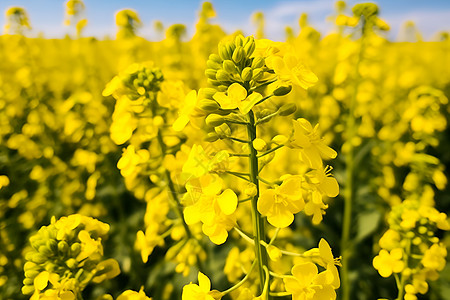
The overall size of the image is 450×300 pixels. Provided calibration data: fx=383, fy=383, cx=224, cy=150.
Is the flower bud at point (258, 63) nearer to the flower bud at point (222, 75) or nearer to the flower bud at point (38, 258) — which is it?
the flower bud at point (222, 75)

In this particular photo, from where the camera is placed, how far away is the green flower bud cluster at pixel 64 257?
5.41 feet

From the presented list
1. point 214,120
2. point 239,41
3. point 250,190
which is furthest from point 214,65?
point 250,190

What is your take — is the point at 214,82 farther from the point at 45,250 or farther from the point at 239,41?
the point at 45,250

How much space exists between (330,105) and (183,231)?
335 centimetres

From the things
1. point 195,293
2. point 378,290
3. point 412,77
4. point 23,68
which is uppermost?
point 23,68

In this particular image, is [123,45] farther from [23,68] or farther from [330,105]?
[330,105]

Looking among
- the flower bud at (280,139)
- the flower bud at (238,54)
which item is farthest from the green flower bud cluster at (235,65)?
the flower bud at (280,139)

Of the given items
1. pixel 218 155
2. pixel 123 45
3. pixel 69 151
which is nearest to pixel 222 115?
pixel 218 155

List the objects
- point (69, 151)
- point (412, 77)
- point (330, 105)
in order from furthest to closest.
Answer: point (412, 77) < point (69, 151) < point (330, 105)

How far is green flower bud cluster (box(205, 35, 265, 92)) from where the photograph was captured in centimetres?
137

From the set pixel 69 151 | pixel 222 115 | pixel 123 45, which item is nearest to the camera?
pixel 222 115

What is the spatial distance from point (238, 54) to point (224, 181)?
1121 millimetres

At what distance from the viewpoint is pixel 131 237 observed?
403 centimetres

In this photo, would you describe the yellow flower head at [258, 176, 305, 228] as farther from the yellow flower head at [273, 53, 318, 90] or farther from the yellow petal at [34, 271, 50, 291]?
the yellow petal at [34, 271, 50, 291]
